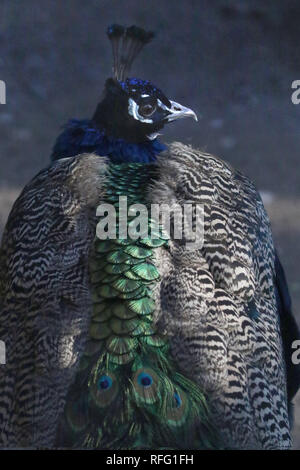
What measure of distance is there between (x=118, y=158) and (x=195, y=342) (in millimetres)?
711

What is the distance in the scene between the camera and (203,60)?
491 cm

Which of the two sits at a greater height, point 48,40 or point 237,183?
point 48,40

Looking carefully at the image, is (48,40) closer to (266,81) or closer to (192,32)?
(192,32)

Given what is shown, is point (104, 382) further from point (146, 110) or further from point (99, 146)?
point (146, 110)

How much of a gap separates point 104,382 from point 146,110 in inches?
39.7

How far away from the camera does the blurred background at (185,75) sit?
4098mm

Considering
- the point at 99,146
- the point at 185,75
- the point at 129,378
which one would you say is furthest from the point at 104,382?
the point at 185,75

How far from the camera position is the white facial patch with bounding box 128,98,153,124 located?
91.7 inches

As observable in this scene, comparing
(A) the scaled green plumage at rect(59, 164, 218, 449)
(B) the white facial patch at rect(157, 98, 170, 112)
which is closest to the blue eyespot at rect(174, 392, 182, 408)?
(A) the scaled green plumage at rect(59, 164, 218, 449)

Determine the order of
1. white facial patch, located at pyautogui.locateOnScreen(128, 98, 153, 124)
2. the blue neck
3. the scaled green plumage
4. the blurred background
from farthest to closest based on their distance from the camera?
the blurred background, white facial patch, located at pyautogui.locateOnScreen(128, 98, 153, 124), the blue neck, the scaled green plumage

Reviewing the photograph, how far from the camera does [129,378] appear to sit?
160 centimetres
